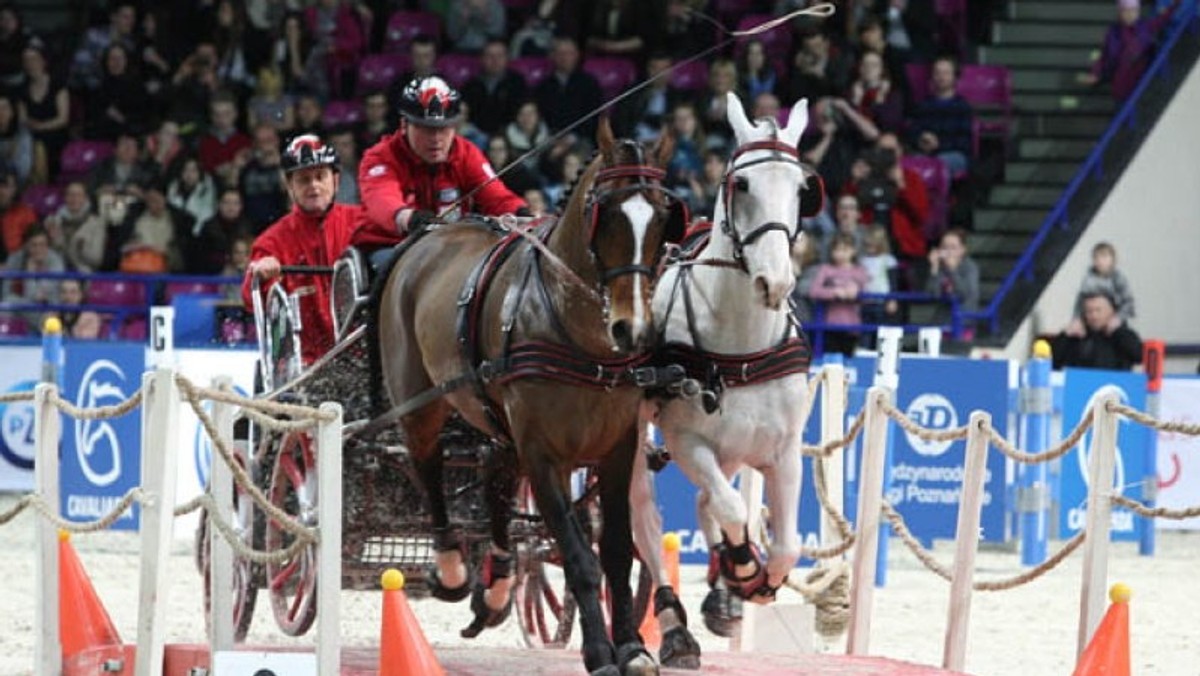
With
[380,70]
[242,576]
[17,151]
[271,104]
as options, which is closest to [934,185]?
[380,70]

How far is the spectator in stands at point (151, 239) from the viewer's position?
18.3 metres

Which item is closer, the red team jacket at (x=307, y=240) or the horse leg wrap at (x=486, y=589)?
the horse leg wrap at (x=486, y=589)

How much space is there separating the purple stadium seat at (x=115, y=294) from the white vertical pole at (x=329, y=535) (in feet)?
34.3

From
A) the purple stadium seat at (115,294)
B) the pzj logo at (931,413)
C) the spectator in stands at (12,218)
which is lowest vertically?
the pzj logo at (931,413)

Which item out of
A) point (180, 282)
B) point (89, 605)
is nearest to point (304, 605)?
point (89, 605)

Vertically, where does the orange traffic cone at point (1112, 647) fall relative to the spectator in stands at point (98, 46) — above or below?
below

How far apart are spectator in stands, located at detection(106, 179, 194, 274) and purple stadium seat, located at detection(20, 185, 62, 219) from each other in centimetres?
123

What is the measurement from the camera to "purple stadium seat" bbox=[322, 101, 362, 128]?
19375 millimetres

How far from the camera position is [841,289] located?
651 inches

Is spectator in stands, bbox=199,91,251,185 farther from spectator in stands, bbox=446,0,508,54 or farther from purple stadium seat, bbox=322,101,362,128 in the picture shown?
spectator in stands, bbox=446,0,508,54

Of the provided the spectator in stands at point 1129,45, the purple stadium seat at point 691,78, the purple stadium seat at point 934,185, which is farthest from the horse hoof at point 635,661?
the spectator in stands at point 1129,45

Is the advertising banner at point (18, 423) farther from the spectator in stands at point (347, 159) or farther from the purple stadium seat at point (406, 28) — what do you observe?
the purple stadium seat at point (406, 28)

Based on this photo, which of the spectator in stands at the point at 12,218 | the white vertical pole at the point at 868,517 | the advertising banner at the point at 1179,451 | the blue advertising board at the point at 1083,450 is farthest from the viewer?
the spectator in stands at the point at 12,218

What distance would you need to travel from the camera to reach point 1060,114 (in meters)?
19.9
